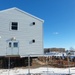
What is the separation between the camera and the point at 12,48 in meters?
23.3

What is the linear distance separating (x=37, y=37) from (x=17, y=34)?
2.89 metres

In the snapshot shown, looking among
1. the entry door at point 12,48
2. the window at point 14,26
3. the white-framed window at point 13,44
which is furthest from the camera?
the window at point 14,26

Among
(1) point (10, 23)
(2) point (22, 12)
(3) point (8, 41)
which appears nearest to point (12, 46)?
(3) point (8, 41)

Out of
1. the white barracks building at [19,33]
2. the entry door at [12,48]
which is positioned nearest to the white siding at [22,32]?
the white barracks building at [19,33]

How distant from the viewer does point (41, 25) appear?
24.7m

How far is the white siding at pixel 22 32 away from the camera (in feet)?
76.0

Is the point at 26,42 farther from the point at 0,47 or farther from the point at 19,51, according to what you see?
the point at 0,47

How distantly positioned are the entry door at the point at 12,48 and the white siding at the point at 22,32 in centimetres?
41

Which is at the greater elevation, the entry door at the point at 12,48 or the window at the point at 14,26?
the window at the point at 14,26

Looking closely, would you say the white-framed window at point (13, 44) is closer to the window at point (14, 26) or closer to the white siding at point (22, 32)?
the white siding at point (22, 32)

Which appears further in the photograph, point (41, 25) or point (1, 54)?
point (41, 25)

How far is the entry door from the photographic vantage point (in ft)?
75.8

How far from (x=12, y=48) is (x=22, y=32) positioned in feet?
8.62

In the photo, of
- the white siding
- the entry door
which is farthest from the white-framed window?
the white siding
